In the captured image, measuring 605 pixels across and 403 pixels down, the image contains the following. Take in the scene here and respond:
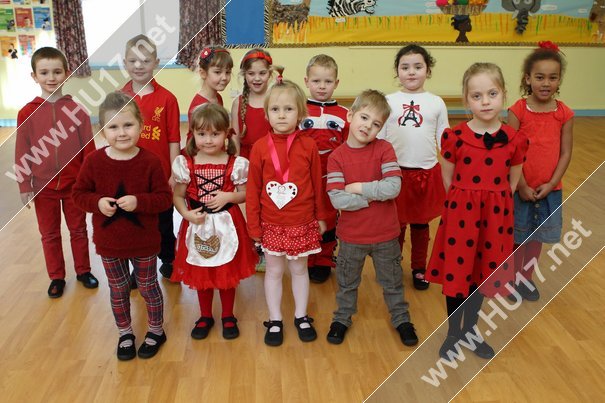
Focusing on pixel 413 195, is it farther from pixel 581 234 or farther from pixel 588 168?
pixel 588 168

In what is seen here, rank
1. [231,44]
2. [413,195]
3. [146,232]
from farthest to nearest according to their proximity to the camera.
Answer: [231,44] → [413,195] → [146,232]

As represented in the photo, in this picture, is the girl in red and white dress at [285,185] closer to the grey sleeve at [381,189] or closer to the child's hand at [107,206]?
the grey sleeve at [381,189]

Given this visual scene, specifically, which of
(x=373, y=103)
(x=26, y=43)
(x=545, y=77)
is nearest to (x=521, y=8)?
(x=545, y=77)

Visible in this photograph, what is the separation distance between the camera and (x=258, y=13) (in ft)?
22.0

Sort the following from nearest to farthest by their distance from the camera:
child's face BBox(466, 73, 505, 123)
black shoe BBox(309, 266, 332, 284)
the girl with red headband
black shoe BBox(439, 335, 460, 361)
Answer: black shoe BBox(439, 335, 460, 361)
child's face BBox(466, 73, 505, 123)
the girl with red headband
black shoe BBox(309, 266, 332, 284)

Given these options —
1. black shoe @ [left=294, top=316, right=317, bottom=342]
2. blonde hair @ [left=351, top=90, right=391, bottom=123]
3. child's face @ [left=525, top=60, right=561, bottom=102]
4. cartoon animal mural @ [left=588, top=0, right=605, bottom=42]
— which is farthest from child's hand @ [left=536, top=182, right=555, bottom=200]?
cartoon animal mural @ [left=588, top=0, right=605, bottom=42]

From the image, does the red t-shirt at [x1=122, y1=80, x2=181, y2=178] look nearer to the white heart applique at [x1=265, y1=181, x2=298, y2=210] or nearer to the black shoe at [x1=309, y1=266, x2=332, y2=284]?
the white heart applique at [x1=265, y1=181, x2=298, y2=210]

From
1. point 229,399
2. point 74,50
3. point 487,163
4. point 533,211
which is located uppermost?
point 74,50

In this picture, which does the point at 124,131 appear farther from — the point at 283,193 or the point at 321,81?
the point at 321,81

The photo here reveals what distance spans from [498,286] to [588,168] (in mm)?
4078

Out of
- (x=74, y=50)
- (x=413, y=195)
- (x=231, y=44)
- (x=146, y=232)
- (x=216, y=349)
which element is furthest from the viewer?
(x=74, y=50)

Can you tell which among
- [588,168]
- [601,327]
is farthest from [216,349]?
[588,168]

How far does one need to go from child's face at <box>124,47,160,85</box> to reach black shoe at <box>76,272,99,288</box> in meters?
2.03

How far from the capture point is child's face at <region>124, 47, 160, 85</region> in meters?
0.87
